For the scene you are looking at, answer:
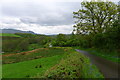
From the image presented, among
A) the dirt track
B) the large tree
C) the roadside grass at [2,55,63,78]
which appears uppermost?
the large tree

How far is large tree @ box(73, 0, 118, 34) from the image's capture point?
1864 centimetres

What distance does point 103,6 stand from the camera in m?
18.8

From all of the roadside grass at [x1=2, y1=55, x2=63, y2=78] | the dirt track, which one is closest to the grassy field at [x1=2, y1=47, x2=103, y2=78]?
the roadside grass at [x1=2, y1=55, x2=63, y2=78]

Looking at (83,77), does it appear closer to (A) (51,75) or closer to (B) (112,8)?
(A) (51,75)

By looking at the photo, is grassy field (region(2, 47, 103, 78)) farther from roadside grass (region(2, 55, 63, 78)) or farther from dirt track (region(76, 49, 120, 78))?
dirt track (region(76, 49, 120, 78))

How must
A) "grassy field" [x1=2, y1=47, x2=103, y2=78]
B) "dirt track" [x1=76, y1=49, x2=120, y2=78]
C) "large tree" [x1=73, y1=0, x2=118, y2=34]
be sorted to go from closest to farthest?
1. "grassy field" [x1=2, y1=47, x2=103, y2=78]
2. "dirt track" [x1=76, y1=49, x2=120, y2=78]
3. "large tree" [x1=73, y1=0, x2=118, y2=34]

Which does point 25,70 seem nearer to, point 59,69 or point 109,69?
point 59,69

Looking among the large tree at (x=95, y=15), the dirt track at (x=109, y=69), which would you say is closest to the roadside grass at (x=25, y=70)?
the dirt track at (x=109, y=69)

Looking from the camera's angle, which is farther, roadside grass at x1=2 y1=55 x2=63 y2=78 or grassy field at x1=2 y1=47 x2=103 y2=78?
roadside grass at x1=2 y1=55 x2=63 y2=78

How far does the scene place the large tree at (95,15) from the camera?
18.6 metres

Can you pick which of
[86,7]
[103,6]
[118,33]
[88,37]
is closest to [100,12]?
[103,6]

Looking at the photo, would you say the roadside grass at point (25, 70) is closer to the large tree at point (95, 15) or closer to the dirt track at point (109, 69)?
the dirt track at point (109, 69)

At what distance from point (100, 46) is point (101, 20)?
21.1ft

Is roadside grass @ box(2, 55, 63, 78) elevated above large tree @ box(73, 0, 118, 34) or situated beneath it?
situated beneath
